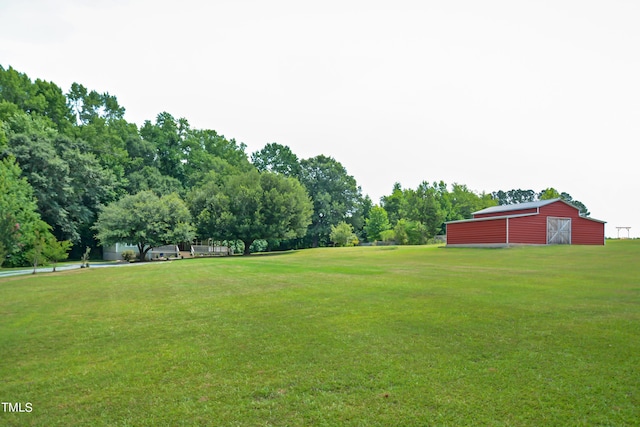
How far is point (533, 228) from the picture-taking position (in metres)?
35.3

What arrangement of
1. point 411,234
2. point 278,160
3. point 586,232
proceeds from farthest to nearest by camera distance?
point 278,160
point 411,234
point 586,232

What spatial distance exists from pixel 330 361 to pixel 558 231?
129 feet

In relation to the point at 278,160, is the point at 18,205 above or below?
below

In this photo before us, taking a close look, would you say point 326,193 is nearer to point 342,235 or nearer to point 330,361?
point 342,235

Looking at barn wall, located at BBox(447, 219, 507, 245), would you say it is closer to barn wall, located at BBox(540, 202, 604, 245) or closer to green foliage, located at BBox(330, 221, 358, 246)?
barn wall, located at BBox(540, 202, 604, 245)

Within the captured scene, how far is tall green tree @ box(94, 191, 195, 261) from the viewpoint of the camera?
35.7 m

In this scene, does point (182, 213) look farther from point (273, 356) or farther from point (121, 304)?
point (273, 356)

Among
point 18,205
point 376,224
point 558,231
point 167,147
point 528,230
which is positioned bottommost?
point 558,231

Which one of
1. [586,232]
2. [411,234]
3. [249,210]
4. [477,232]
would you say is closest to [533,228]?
[477,232]

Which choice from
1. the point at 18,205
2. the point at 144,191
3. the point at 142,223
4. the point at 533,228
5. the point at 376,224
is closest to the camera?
the point at 18,205

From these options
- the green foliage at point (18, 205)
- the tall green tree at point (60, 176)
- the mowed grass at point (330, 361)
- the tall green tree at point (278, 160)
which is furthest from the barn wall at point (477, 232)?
the tall green tree at point (60, 176)

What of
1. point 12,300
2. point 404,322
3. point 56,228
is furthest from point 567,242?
point 56,228

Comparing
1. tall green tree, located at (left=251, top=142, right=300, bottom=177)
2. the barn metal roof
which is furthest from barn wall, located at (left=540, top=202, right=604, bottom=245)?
tall green tree, located at (left=251, top=142, right=300, bottom=177)

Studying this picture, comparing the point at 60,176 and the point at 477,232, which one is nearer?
the point at 60,176
